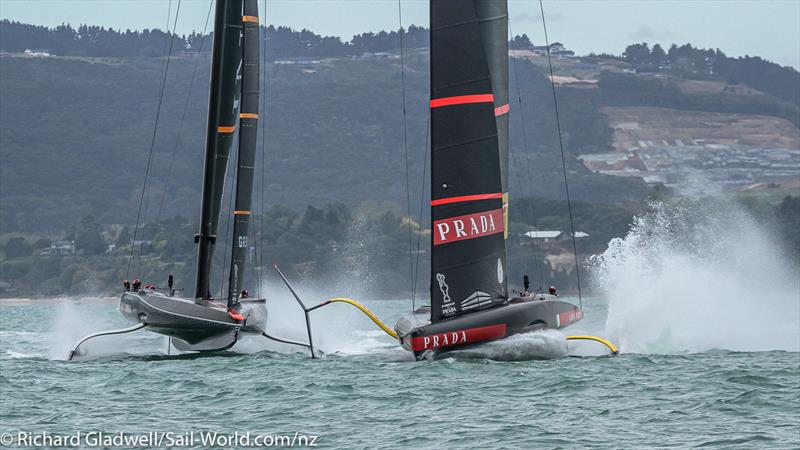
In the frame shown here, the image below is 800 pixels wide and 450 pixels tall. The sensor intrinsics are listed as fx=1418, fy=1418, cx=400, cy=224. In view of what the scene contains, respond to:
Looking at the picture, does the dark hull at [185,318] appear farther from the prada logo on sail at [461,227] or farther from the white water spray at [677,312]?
the white water spray at [677,312]

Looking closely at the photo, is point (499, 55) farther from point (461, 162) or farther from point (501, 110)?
point (461, 162)

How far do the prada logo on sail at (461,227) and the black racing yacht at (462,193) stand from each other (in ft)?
0.05

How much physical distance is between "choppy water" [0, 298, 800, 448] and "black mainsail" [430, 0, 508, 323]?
1199 mm

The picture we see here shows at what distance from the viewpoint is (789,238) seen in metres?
131

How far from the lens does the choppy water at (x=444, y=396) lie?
645 inches

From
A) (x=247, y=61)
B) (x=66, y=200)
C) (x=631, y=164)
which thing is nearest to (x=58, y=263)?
(x=66, y=200)

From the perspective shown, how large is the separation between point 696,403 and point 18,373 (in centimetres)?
1203

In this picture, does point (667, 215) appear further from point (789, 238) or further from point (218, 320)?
point (218, 320)

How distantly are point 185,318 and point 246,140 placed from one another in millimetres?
5976

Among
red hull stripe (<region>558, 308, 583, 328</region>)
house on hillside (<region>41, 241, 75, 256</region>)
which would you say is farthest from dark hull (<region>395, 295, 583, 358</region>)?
house on hillside (<region>41, 241, 75, 256</region>)

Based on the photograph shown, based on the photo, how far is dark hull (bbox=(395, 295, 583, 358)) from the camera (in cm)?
2239

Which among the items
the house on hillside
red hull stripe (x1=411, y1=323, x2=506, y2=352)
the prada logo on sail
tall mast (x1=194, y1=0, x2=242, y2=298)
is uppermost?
tall mast (x1=194, y1=0, x2=242, y2=298)

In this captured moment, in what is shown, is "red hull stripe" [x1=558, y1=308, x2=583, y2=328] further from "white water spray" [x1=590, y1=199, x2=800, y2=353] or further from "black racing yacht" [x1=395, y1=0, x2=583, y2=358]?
"white water spray" [x1=590, y1=199, x2=800, y2=353]

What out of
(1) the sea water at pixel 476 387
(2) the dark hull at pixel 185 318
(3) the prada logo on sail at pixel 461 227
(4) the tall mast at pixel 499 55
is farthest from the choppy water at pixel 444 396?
(4) the tall mast at pixel 499 55
